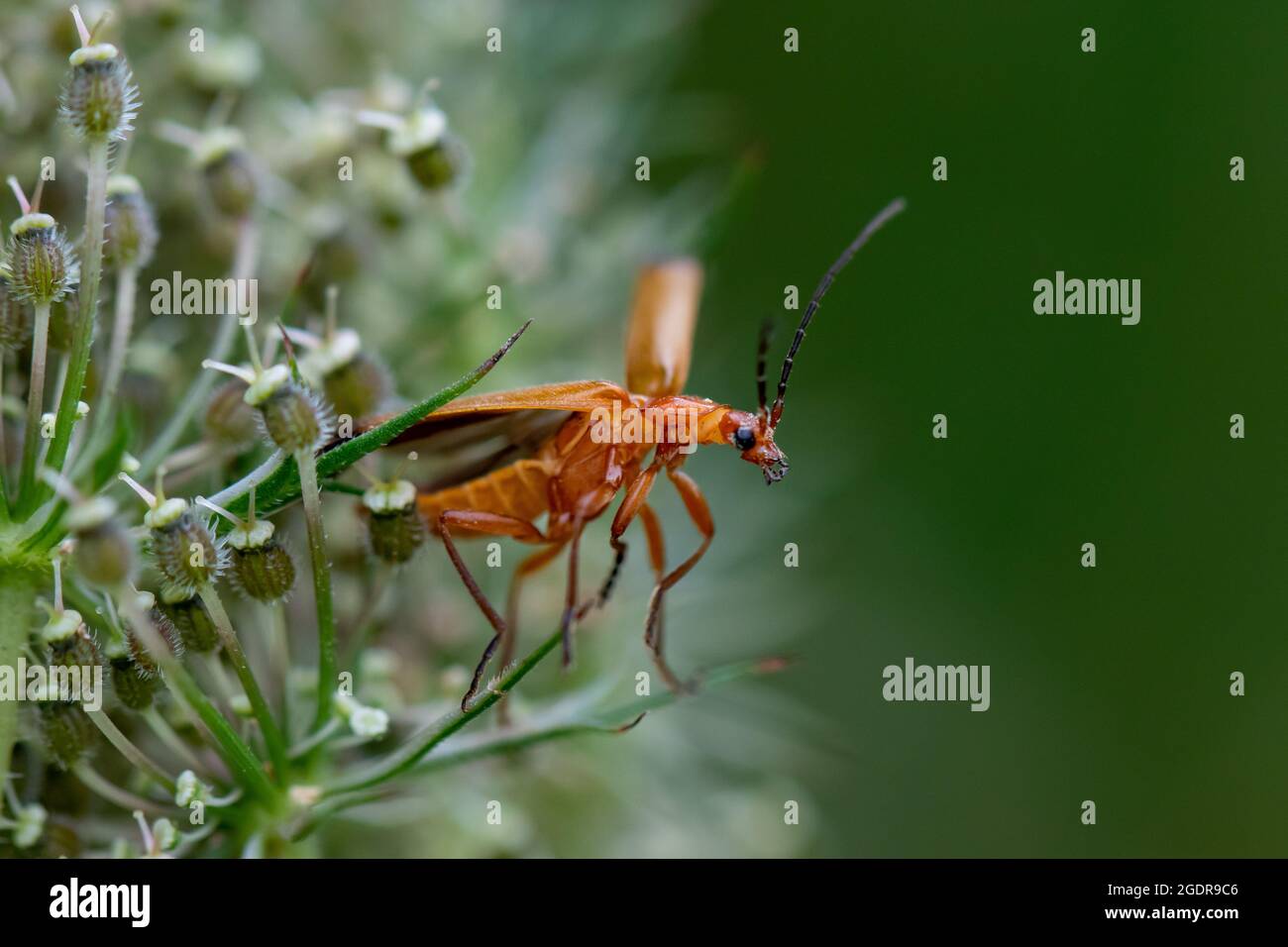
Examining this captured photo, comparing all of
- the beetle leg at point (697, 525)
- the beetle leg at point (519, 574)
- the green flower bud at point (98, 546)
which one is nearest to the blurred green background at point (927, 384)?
the beetle leg at point (519, 574)

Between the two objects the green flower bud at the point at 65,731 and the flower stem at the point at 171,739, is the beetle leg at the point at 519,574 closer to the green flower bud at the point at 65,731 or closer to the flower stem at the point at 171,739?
the flower stem at the point at 171,739

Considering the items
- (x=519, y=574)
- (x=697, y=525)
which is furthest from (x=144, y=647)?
(x=697, y=525)

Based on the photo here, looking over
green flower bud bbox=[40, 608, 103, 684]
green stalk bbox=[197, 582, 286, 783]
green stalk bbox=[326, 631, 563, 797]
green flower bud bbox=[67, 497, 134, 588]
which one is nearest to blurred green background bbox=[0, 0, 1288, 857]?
green stalk bbox=[326, 631, 563, 797]

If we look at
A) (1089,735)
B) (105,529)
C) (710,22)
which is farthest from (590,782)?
(710,22)

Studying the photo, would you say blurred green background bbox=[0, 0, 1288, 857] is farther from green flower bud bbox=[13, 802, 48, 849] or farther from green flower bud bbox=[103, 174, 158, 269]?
green flower bud bbox=[13, 802, 48, 849]

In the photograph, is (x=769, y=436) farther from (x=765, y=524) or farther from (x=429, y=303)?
(x=765, y=524)

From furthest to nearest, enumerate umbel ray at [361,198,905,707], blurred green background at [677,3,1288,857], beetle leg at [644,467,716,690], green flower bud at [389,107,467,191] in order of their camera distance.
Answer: blurred green background at [677,3,1288,857] → green flower bud at [389,107,467,191] → beetle leg at [644,467,716,690] → umbel ray at [361,198,905,707]
